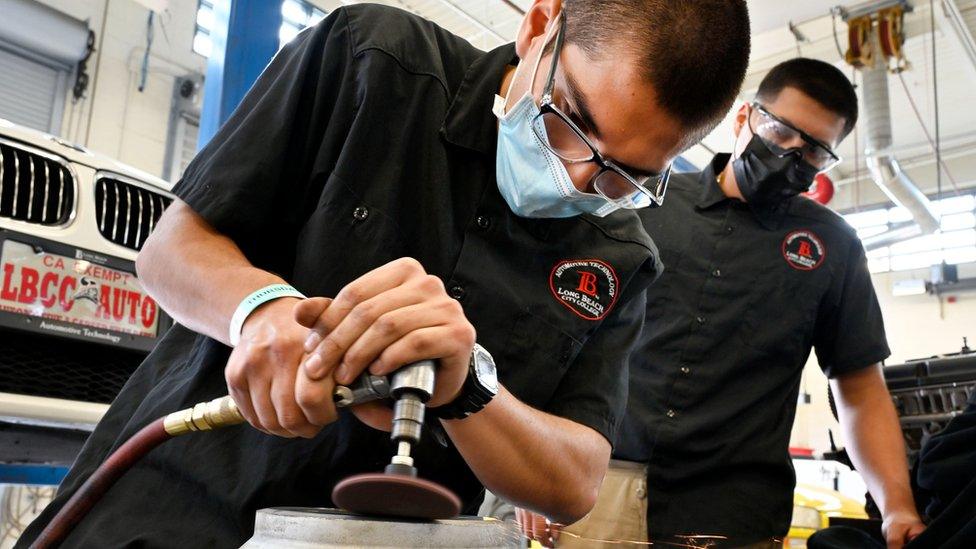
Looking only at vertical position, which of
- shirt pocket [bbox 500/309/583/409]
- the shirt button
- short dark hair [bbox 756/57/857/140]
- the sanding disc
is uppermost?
short dark hair [bbox 756/57/857/140]

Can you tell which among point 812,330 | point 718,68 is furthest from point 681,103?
point 812,330

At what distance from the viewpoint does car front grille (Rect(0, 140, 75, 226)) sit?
2094mm

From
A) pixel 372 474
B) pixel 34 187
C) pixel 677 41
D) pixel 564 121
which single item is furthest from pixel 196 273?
pixel 34 187

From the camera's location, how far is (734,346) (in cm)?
215

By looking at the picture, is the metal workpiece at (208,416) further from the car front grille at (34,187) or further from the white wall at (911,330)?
the white wall at (911,330)

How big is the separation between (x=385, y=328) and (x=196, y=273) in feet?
1.07

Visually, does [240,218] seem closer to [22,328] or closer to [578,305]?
[578,305]

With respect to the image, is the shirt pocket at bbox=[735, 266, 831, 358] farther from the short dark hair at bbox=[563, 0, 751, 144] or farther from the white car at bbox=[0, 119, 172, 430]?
the white car at bbox=[0, 119, 172, 430]

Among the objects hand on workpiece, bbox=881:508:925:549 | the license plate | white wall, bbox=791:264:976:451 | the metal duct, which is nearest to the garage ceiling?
the metal duct

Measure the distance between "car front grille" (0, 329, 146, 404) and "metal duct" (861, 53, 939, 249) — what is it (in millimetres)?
5580

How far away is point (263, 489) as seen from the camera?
1.01 metres

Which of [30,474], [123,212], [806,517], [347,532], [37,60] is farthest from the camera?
[37,60]

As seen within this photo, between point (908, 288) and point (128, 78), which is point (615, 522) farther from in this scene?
point (908, 288)

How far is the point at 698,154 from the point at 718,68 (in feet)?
26.4
